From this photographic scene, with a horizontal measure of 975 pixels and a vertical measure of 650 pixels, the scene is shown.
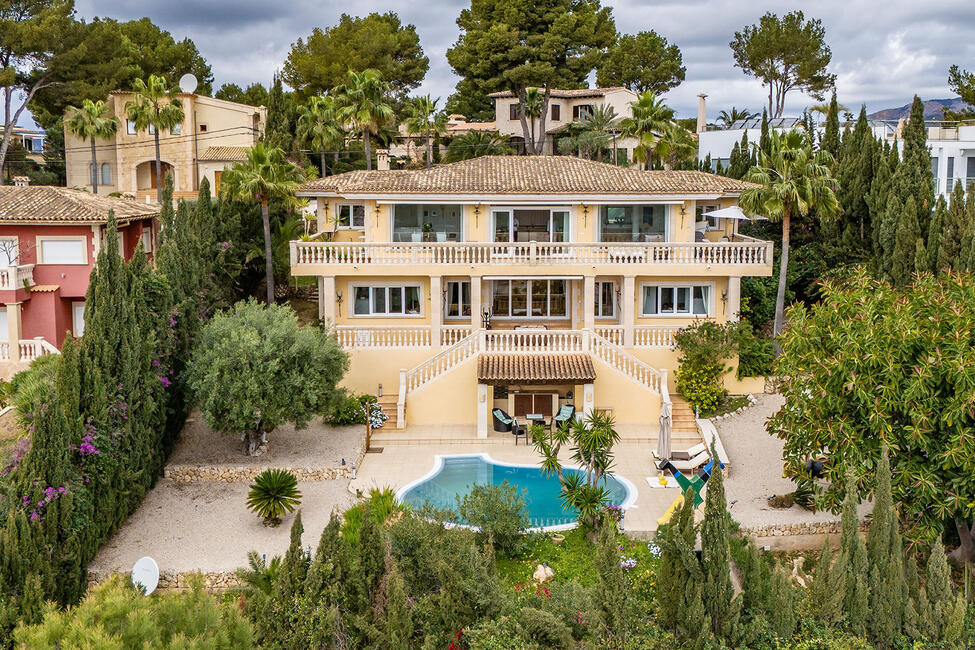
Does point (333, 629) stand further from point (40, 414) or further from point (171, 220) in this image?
point (171, 220)

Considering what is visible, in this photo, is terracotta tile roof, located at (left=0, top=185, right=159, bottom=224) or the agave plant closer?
the agave plant

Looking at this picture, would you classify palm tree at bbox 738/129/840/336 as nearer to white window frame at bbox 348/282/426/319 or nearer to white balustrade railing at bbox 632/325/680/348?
white balustrade railing at bbox 632/325/680/348

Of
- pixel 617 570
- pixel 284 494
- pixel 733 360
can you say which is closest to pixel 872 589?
pixel 617 570

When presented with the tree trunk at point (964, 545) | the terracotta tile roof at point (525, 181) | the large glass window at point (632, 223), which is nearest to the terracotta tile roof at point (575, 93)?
the terracotta tile roof at point (525, 181)

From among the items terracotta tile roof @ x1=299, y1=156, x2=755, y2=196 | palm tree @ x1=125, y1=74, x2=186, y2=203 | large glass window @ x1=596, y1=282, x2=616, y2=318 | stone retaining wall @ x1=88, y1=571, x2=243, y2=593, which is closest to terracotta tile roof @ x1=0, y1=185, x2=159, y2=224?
terracotta tile roof @ x1=299, y1=156, x2=755, y2=196

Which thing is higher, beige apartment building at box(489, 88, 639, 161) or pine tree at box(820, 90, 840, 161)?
beige apartment building at box(489, 88, 639, 161)
